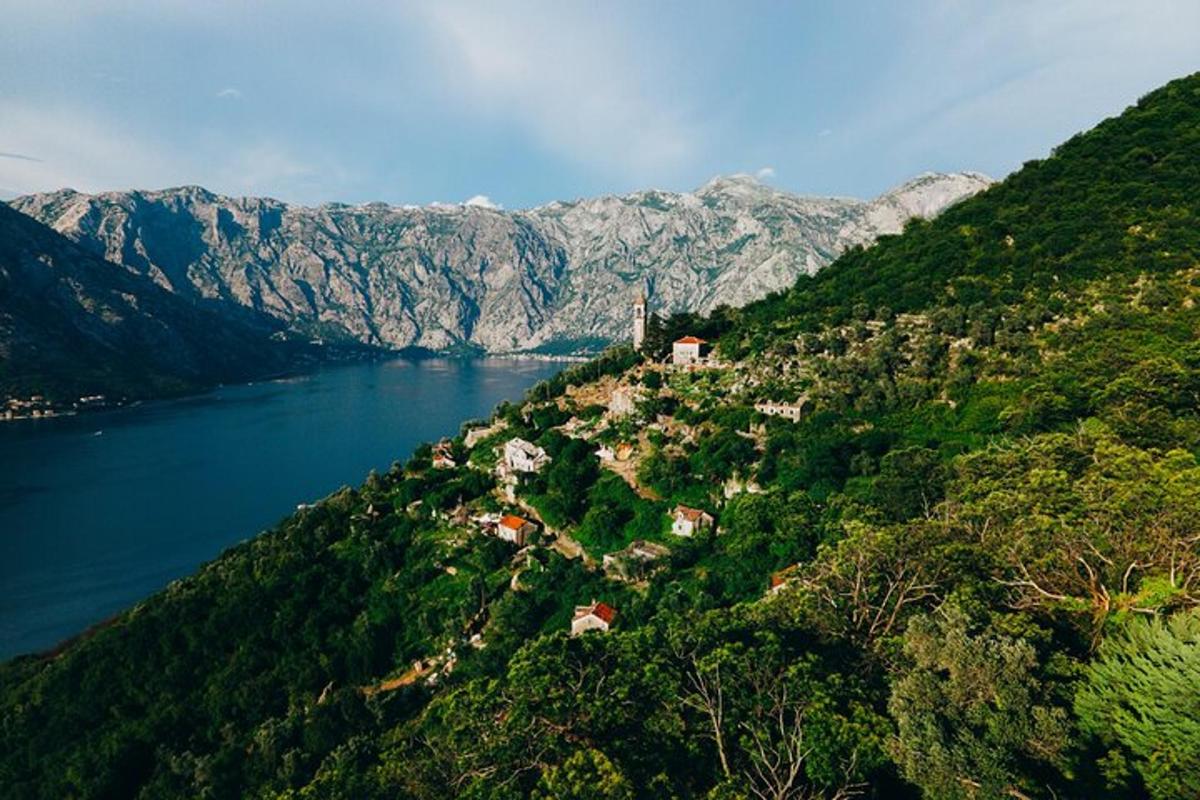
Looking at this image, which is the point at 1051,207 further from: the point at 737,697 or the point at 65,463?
the point at 65,463

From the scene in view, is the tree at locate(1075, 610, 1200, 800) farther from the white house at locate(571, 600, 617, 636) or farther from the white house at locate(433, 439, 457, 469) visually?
the white house at locate(433, 439, 457, 469)

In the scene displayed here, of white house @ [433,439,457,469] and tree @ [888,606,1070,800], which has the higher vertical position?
tree @ [888,606,1070,800]

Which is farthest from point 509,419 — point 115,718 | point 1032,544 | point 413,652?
point 1032,544

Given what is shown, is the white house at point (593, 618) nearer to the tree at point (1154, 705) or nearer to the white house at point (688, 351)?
the tree at point (1154, 705)

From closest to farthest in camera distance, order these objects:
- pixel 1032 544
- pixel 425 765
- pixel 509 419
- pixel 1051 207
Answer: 1. pixel 425 765
2. pixel 1032 544
3. pixel 1051 207
4. pixel 509 419

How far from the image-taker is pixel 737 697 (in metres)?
15.6

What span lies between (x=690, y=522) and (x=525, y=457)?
19.8 metres

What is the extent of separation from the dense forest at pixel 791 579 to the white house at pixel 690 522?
3.01 ft

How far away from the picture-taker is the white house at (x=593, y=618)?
36.9 meters

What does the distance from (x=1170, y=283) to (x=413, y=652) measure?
62.2 metres

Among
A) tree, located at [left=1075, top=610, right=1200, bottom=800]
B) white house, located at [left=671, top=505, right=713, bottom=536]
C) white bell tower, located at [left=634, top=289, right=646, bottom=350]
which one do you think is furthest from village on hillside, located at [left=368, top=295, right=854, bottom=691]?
tree, located at [left=1075, top=610, right=1200, bottom=800]

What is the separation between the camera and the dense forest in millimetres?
13680

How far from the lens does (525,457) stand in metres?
58.0

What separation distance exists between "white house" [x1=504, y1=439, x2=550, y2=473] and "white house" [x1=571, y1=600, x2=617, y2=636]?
67.0 ft
